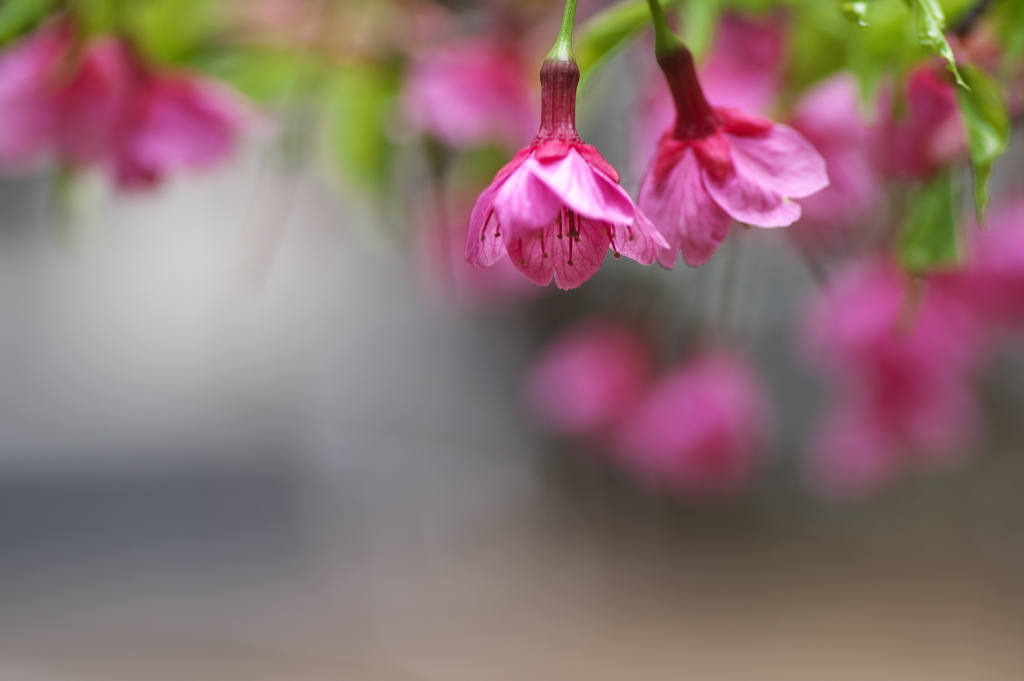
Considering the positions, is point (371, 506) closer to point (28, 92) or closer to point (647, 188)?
point (28, 92)

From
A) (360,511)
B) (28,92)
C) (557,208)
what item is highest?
(28,92)

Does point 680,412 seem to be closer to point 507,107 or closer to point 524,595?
point 507,107

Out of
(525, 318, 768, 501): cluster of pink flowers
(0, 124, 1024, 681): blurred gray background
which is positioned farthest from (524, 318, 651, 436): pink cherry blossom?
(0, 124, 1024, 681): blurred gray background

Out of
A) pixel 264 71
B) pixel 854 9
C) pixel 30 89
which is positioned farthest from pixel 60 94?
pixel 854 9

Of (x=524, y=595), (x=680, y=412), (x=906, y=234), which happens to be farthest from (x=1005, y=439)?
(x=906, y=234)

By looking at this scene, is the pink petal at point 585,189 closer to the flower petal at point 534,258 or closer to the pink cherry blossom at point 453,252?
the flower petal at point 534,258
